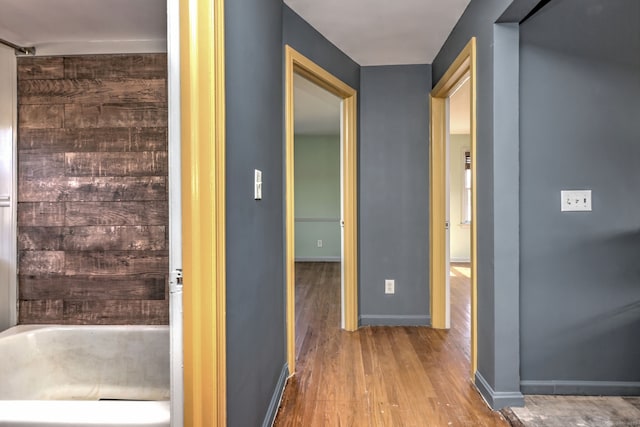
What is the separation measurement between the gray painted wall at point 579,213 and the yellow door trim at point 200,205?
1677 mm

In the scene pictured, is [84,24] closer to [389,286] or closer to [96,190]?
[96,190]

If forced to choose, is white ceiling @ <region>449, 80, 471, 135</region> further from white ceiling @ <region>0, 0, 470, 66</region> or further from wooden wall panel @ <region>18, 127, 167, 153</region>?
wooden wall panel @ <region>18, 127, 167, 153</region>

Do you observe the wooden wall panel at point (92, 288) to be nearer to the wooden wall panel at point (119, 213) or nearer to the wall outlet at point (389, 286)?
the wooden wall panel at point (119, 213)

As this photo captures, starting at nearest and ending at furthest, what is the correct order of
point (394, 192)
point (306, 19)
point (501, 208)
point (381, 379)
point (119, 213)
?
point (501, 208), point (119, 213), point (381, 379), point (306, 19), point (394, 192)

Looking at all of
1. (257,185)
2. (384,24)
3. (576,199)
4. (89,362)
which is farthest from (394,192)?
(89,362)

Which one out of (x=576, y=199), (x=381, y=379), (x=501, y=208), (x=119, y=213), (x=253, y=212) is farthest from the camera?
(x=381, y=379)

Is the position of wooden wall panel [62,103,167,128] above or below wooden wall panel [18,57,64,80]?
below

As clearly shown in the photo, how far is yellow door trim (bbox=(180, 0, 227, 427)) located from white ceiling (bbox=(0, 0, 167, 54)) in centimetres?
101

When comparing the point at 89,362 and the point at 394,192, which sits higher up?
the point at 394,192

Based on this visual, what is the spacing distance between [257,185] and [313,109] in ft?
11.7

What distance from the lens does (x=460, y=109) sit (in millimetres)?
5133

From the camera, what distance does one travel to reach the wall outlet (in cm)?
328

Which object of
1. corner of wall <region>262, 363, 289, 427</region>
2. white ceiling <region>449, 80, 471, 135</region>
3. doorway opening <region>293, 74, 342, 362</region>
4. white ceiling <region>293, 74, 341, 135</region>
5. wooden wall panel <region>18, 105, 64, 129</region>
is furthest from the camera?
doorway opening <region>293, 74, 342, 362</region>

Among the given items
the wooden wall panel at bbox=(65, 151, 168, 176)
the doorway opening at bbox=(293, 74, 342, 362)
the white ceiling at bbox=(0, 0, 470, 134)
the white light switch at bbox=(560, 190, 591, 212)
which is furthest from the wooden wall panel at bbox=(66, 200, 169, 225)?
the doorway opening at bbox=(293, 74, 342, 362)
